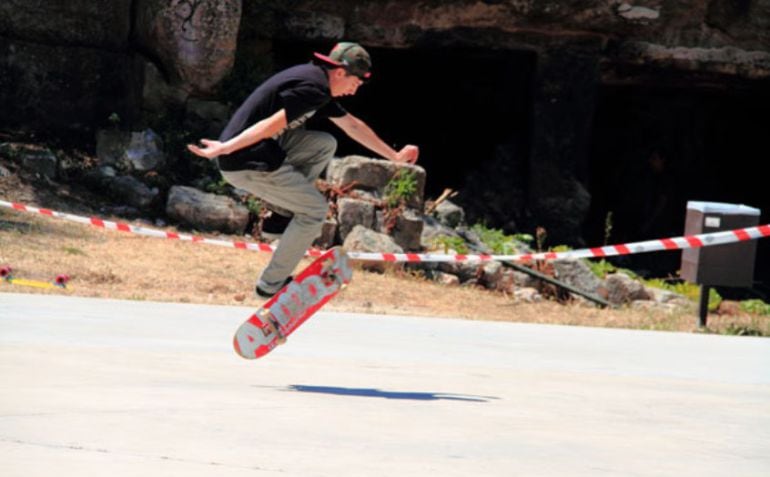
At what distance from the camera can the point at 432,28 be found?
16391 mm

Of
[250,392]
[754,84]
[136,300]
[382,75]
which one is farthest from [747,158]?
[250,392]

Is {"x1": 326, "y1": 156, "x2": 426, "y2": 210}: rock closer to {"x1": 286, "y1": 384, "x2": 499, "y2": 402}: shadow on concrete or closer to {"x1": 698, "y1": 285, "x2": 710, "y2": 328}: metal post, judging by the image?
{"x1": 698, "y1": 285, "x2": 710, "y2": 328}: metal post

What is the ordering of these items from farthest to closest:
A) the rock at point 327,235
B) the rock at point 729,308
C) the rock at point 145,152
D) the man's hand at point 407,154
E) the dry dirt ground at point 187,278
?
the rock at point 145,152 < the rock at point 729,308 < the rock at point 327,235 < the dry dirt ground at point 187,278 < the man's hand at point 407,154

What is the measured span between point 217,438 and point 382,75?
14.5 metres

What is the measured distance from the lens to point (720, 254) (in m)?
11.4

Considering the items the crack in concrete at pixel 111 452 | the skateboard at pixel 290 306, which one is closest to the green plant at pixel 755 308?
the skateboard at pixel 290 306

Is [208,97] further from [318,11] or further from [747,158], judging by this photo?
[747,158]

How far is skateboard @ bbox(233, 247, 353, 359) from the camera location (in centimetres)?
657

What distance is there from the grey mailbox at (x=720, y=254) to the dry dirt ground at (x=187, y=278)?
0.44m

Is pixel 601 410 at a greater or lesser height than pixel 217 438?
lesser

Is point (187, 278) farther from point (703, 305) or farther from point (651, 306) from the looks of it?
point (651, 306)

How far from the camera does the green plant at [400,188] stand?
14289mm

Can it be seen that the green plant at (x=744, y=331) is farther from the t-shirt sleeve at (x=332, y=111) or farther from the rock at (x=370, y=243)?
the t-shirt sleeve at (x=332, y=111)

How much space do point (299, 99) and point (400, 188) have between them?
7.68 metres
